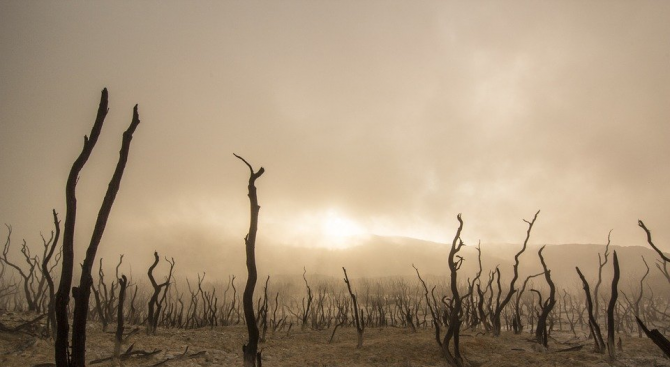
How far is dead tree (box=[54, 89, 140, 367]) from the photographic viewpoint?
10.7 ft

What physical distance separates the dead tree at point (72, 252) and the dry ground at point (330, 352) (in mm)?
6675

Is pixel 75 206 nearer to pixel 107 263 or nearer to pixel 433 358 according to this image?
pixel 433 358

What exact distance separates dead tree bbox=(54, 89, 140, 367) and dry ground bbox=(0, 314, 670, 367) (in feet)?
21.9

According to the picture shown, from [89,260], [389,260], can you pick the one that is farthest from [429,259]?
[89,260]

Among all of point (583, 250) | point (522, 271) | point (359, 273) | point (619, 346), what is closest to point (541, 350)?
point (619, 346)

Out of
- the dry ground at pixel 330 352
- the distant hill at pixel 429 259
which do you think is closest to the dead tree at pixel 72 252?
the dry ground at pixel 330 352

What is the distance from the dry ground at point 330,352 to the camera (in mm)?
9000

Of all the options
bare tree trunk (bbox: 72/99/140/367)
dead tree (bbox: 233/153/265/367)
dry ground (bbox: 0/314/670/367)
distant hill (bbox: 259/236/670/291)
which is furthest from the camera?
distant hill (bbox: 259/236/670/291)

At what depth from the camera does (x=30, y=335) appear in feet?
32.1

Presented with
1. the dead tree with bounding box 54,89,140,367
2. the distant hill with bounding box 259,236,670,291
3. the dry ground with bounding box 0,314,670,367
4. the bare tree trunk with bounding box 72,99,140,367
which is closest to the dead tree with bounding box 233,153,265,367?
the bare tree trunk with bounding box 72,99,140,367

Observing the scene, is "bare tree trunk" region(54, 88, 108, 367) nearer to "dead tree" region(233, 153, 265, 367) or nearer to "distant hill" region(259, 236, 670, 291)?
"dead tree" region(233, 153, 265, 367)

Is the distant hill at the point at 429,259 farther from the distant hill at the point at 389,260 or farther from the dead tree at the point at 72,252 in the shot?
the dead tree at the point at 72,252

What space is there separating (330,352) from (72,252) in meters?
9.13

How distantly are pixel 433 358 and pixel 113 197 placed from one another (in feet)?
31.5
